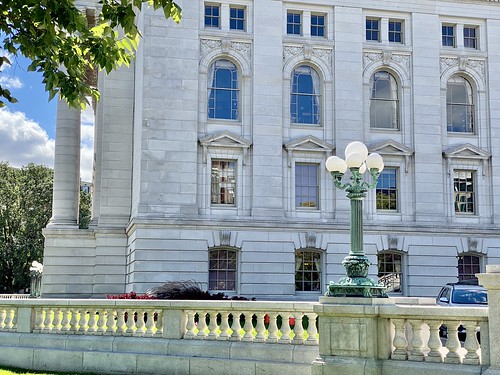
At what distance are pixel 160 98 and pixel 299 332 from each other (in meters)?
21.9

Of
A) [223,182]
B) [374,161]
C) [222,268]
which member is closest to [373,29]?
[223,182]

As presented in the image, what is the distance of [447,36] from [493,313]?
29397 mm

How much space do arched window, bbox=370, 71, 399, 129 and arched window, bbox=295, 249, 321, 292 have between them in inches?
301

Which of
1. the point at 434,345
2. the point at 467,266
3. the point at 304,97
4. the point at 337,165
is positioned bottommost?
the point at 434,345

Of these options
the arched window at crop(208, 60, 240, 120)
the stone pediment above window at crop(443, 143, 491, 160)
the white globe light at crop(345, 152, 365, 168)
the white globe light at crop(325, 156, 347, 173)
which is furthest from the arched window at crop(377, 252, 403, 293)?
the white globe light at crop(345, 152, 365, 168)

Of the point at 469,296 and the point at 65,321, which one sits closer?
the point at 65,321

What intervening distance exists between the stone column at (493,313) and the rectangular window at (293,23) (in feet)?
87.3

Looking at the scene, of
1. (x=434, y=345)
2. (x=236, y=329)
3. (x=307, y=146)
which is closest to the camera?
(x=434, y=345)

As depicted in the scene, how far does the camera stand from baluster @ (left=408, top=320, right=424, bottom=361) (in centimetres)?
1164

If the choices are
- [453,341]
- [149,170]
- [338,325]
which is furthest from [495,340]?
[149,170]

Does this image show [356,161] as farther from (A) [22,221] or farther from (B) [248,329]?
(A) [22,221]

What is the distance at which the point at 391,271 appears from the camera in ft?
115

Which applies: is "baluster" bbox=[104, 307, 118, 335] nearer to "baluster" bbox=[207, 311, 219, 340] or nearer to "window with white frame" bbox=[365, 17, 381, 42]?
"baluster" bbox=[207, 311, 219, 340]

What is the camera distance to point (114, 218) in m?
36.2
